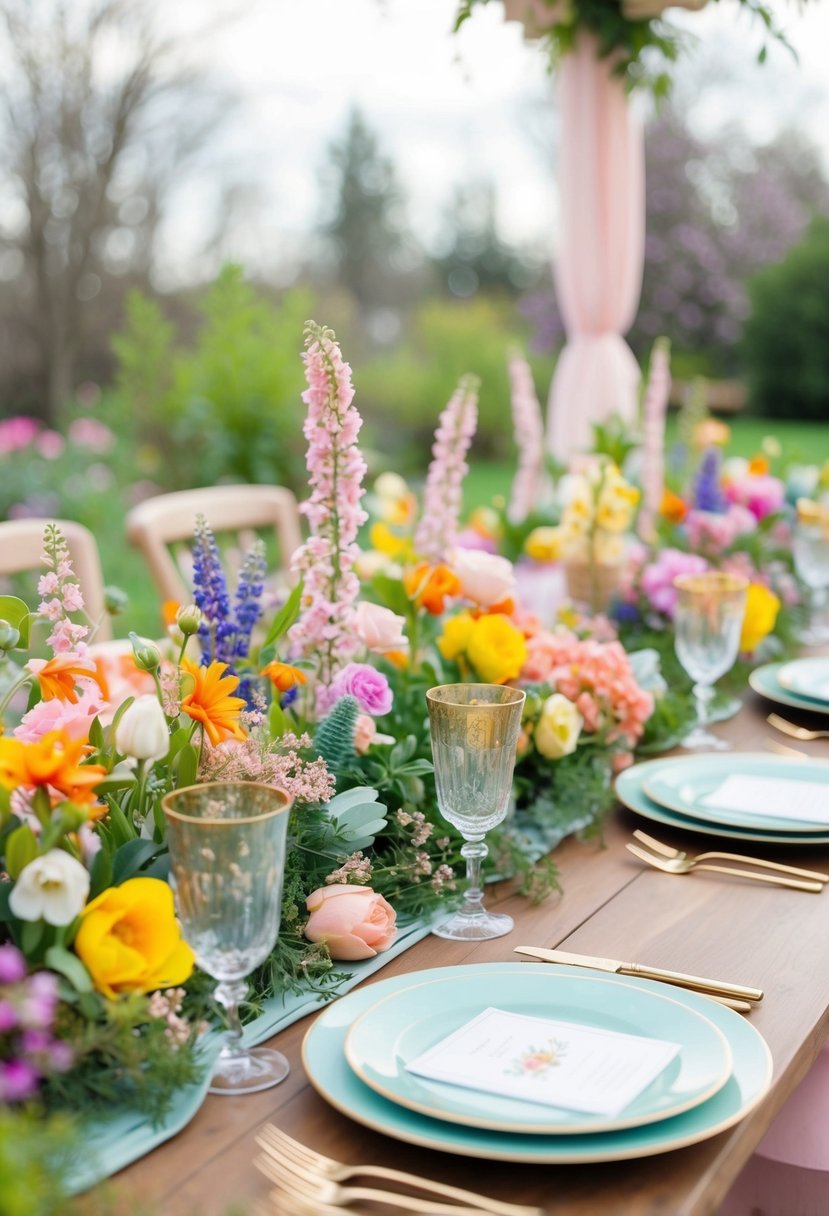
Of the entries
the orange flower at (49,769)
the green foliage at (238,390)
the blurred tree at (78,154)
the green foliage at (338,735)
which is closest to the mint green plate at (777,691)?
the green foliage at (338,735)

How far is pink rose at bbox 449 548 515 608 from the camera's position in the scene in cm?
146

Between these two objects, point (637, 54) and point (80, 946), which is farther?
point (637, 54)

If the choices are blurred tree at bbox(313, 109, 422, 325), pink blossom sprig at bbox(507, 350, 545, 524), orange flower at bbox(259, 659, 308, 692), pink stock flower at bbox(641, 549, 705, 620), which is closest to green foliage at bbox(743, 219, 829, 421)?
blurred tree at bbox(313, 109, 422, 325)

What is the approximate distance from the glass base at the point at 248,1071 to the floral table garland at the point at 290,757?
0.03 meters

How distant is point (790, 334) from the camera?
1043 cm

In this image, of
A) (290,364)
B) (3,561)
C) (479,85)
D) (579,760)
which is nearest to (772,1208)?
(579,760)

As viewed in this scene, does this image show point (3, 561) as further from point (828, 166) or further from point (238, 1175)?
point (828, 166)

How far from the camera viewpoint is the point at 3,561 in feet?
6.23

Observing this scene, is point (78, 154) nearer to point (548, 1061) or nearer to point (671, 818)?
point (671, 818)

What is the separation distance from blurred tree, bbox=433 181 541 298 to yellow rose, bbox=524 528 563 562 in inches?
449

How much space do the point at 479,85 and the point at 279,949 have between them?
2087mm

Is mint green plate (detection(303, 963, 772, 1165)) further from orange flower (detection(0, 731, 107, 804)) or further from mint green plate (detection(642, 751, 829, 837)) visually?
mint green plate (detection(642, 751, 829, 837))

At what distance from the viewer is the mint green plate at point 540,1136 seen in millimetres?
750

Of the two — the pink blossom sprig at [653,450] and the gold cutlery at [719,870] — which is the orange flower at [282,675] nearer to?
the gold cutlery at [719,870]
